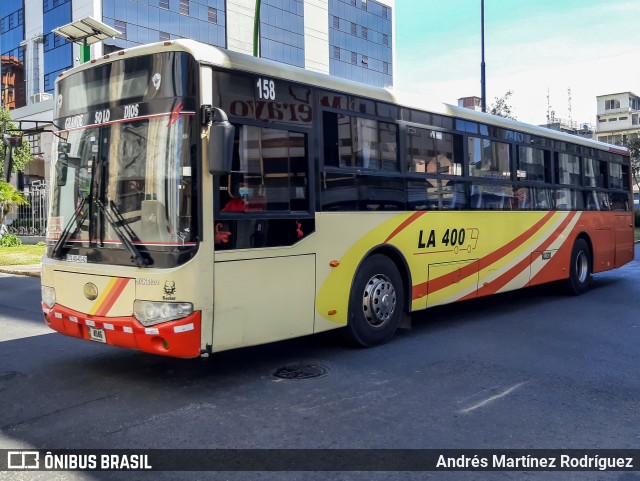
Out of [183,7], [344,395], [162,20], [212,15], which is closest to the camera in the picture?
[344,395]

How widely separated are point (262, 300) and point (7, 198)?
2321 cm

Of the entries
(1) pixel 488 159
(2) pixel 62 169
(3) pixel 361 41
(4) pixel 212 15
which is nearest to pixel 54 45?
(4) pixel 212 15

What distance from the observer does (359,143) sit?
7.46 metres

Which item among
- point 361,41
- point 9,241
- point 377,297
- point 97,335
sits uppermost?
point 361,41

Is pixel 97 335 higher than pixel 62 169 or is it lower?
lower

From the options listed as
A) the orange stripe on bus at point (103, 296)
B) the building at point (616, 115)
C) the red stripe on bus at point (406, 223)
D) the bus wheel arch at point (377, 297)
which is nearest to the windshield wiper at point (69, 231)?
the orange stripe on bus at point (103, 296)

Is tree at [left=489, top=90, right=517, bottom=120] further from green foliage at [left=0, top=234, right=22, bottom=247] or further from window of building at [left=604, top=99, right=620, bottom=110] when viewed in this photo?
window of building at [left=604, top=99, right=620, bottom=110]

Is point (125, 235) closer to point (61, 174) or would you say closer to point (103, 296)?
point (103, 296)

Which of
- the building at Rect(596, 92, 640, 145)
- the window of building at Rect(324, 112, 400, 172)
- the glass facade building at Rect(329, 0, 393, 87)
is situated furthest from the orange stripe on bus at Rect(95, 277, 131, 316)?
the building at Rect(596, 92, 640, 145)

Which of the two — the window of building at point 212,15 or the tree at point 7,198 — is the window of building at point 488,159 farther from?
the window of building at point 212,15

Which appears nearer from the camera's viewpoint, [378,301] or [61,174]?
[61,174]

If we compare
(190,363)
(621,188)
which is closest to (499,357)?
(190,363)

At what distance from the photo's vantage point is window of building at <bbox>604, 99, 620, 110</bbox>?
9775 centimetres

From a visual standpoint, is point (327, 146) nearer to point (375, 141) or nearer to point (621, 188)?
point (375, 141)
